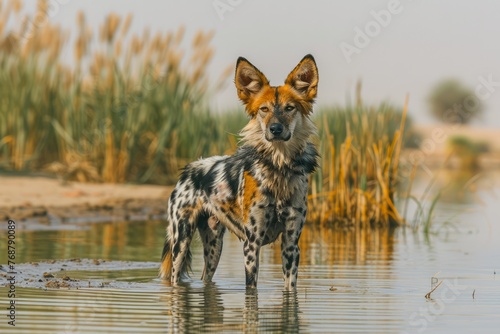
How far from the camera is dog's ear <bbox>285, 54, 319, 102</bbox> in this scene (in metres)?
9.48

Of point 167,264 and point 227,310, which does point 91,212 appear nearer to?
point 167,264

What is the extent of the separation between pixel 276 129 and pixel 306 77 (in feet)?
2.12

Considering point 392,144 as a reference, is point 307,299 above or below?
below

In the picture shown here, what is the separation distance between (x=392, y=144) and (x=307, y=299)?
7116 mm

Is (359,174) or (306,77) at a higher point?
(306,77)

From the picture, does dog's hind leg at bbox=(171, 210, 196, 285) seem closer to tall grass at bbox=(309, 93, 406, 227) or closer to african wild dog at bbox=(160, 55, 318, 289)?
african wild dog at bbox=(160, 55, 318, 289)

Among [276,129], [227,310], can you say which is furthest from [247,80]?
[227,310]

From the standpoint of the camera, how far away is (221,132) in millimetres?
21500

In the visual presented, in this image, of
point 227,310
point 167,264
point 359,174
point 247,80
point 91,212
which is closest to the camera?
point 227,310

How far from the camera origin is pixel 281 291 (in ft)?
31.9

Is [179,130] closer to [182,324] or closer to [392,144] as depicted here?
[392,144]

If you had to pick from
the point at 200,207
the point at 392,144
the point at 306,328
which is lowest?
the point at 306,328

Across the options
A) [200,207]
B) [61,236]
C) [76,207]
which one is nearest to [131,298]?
[200,207]

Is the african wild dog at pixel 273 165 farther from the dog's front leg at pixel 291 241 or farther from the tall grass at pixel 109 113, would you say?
the tall grass at pixel 109 113
